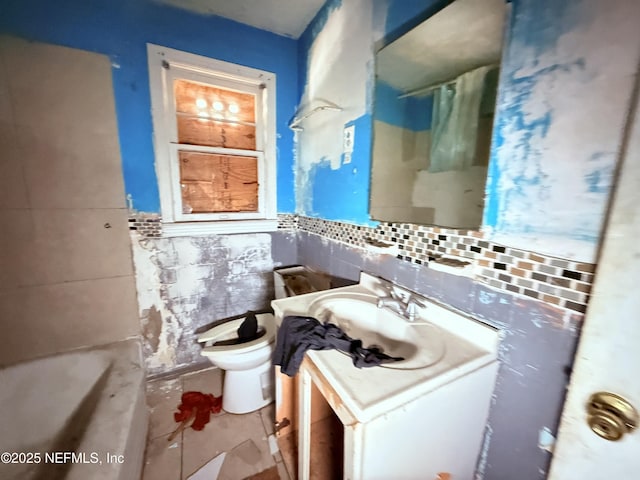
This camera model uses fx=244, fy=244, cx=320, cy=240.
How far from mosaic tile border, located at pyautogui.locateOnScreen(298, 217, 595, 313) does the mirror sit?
8 centimetres

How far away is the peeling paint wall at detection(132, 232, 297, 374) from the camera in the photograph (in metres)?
1.58

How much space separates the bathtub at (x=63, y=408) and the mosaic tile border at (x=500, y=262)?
52.5 inches

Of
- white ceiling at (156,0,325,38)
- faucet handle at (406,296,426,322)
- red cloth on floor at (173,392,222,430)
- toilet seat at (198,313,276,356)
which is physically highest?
white ceiling at (156,0,325,38)

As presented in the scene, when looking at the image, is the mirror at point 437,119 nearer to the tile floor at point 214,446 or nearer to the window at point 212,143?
the window at point 212,143

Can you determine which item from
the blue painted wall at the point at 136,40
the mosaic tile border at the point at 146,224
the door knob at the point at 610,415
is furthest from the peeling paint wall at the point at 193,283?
the door knob at the point at 610,415

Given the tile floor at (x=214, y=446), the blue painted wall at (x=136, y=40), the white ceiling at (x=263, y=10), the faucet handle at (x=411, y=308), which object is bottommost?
the tile floor at (x=214, y=446)

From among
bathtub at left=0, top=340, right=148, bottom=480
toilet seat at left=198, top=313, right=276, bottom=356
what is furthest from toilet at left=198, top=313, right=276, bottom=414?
bathtub at left=0, top=340, right=148, bottom=480

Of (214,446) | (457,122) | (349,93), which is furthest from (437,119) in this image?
(214,446)

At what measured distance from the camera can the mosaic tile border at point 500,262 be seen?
59 cm

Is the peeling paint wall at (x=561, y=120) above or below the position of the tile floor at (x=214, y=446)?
above

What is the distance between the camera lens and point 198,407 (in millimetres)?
1507

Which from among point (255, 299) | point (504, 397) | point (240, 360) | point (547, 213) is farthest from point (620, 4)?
point (255, 299)

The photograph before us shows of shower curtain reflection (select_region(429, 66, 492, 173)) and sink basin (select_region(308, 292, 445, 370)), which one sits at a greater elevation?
shower curtain reflection (select_region(429, 66, 492, 173))

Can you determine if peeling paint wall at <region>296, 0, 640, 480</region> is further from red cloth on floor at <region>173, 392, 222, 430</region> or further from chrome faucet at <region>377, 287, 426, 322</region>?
red cloth on floor at <region>173, 392, 222, 430</region>
